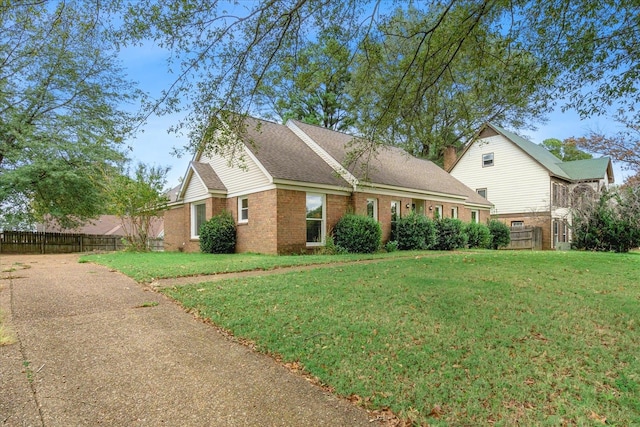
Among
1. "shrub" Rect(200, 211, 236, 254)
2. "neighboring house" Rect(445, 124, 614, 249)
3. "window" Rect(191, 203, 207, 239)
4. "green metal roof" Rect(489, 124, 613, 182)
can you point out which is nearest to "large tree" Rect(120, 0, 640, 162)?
"shrub" Rect(200, 211, 236, 254)

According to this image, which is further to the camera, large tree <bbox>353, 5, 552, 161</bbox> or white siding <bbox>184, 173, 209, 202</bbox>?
white siding <bbox>184, 173, 209, 202</bbox>

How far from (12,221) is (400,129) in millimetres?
22800

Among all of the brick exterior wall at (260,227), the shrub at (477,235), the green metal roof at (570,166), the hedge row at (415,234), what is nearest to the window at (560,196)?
the green metal roof at (570,166)

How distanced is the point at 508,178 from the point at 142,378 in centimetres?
2762

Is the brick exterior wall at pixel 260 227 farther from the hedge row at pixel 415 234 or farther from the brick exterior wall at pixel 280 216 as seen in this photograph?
the hedge row at pixel 415 234

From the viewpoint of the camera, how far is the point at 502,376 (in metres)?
3.50

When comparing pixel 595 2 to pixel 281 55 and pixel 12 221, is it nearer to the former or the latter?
pixel 281 55

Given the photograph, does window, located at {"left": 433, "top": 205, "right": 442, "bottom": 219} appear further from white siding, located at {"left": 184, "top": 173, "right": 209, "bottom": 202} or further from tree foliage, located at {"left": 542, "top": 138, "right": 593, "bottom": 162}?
tree foliage, located at {"left": 542, "top": 138, "right": 593, "bottom": 162}

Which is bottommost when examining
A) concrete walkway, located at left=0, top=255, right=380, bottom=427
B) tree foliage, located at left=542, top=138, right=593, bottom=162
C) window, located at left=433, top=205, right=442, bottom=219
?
concrete walkway, located at left=0, top=255, right=380, bottom=427

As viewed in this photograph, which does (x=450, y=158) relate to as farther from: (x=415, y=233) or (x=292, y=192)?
(x=292, y=192)

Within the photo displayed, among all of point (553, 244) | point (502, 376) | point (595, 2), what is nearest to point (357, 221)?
point (595, 2)

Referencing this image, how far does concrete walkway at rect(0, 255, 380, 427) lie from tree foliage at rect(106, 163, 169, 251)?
37.7 ft

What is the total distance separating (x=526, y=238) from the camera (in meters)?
23.4

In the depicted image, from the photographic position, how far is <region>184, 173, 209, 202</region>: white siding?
16.3m
